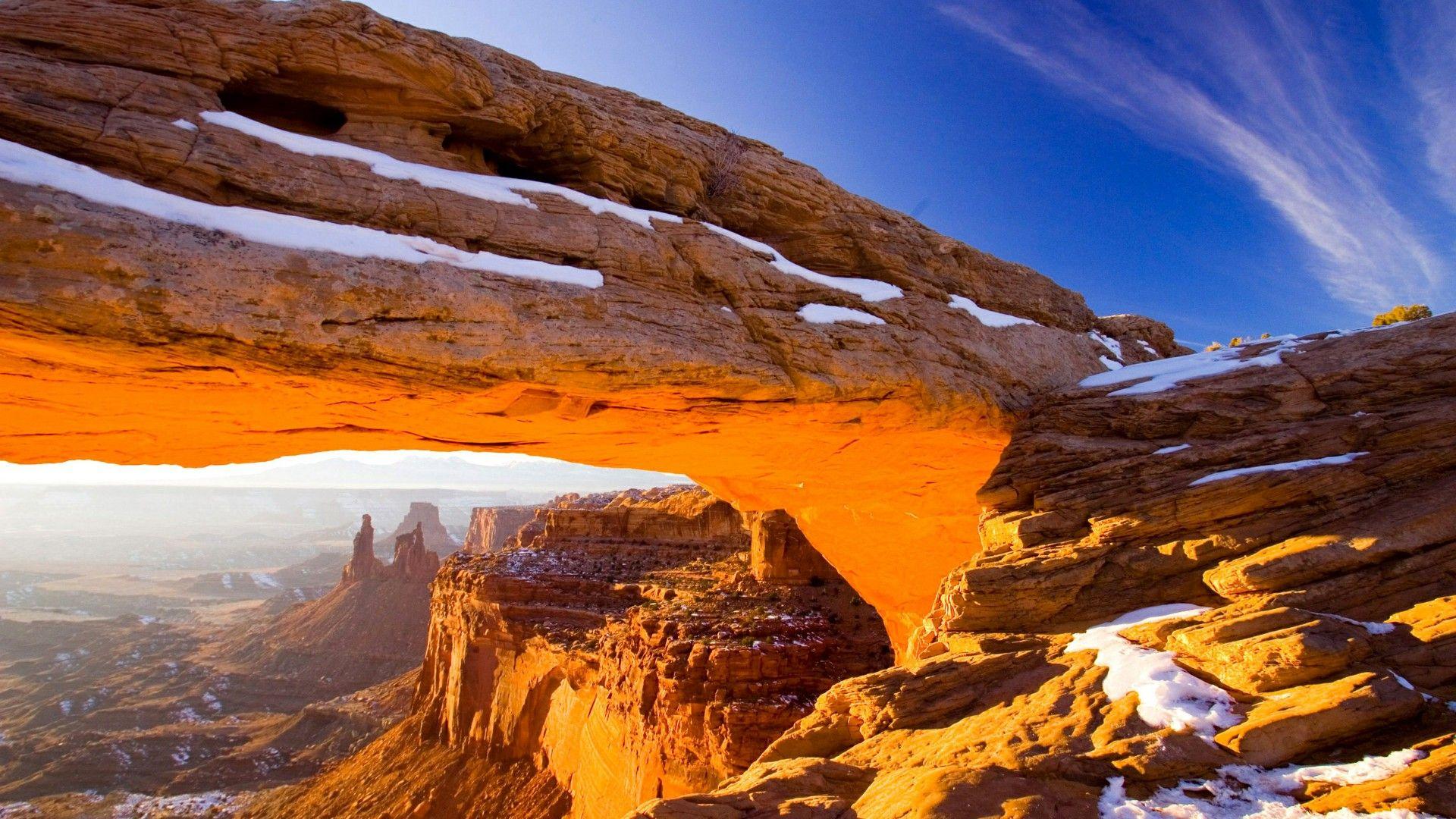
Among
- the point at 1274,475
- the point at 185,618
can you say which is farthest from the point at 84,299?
the point at 185,618

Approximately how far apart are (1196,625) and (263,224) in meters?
12.5

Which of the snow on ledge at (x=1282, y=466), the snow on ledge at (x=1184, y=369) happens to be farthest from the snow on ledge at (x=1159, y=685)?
the snow on ledge at (x=1184, y=369)

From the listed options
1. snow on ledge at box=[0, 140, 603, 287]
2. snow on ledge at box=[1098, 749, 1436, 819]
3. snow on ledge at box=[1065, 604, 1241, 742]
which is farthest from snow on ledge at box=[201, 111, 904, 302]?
snow on ledge at box=[1098, 749, 1436, 819]

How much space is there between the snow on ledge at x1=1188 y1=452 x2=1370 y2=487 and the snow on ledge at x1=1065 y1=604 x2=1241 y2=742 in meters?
2.56

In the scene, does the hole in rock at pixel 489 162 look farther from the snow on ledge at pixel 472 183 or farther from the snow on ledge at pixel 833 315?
the snow on ledge at pixel 833 315

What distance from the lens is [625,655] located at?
2248 cm

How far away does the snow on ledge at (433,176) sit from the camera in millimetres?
9484

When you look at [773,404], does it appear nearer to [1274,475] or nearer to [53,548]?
[1274,475]

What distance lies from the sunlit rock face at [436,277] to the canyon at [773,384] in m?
0.06

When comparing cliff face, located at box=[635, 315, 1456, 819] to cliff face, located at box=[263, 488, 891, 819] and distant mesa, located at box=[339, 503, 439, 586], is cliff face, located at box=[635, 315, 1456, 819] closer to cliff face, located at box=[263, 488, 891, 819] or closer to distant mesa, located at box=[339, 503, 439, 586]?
cliff face, located at box=[263, 488, 891, 819]

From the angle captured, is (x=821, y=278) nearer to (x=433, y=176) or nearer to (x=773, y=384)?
(x=773, y=384)

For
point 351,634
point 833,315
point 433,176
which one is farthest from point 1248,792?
point 351,634

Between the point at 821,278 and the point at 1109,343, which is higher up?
the point at 821,278

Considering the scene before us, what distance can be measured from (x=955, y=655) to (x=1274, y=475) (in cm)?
550
